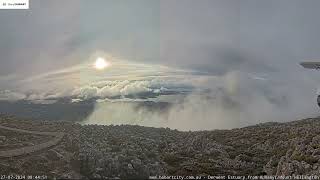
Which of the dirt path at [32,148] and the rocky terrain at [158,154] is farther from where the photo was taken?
the dirt path at [32,148]

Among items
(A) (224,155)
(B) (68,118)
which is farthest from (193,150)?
(B) (68,118)

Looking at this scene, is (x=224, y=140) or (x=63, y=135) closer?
(x=63, y=135)

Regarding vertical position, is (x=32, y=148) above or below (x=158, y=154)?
above

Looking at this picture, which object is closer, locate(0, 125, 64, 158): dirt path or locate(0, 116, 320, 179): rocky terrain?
locate(0, 116, 320, 179): rocky terrain

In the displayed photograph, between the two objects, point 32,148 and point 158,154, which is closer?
point 32,148

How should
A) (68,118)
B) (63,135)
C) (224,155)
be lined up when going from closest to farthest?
(224,155) < (63,135) < (68,118)

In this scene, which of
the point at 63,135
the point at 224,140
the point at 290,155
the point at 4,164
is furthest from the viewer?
the point at 224,140

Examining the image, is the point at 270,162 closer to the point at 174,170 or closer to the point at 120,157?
the point at 174,170

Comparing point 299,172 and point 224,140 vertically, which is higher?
point 224,140
